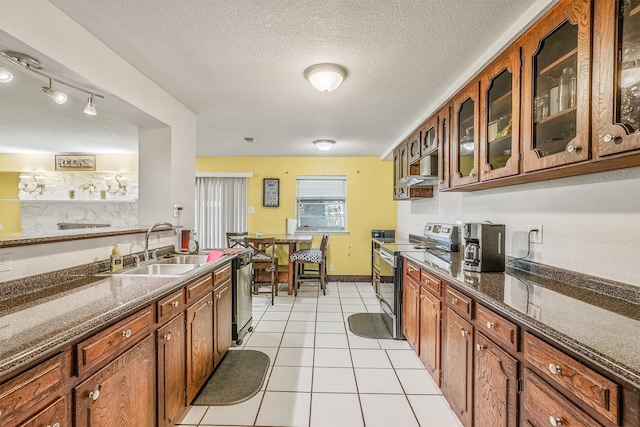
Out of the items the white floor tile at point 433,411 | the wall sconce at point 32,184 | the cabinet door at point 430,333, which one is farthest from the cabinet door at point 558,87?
the wall sconce at point 32,184

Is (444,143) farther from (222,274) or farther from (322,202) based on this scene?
(322,202)

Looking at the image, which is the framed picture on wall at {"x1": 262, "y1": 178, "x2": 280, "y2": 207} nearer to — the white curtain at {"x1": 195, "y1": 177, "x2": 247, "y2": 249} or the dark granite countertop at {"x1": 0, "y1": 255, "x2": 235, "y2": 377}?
the white curtain at {"x1": 195, "y1": 177, "x2": 247, "y2": 249}

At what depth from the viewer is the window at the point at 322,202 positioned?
5.52 m

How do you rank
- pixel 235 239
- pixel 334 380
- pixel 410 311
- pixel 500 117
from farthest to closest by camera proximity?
pixel 235 239 → pixel 410 311 → pixel 334 380 → pixel 500 117

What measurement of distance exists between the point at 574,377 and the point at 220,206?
17.3 ft

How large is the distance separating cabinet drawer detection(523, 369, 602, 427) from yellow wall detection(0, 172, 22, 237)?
7061mm

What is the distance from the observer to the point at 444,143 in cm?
262

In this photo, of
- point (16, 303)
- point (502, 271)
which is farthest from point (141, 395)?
point (502, 271)

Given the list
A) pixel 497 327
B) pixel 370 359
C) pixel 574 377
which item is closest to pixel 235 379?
pixel 370 359

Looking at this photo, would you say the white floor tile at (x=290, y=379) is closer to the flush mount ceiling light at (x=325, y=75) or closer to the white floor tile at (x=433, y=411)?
the white floor tile at (x=433, y=411)

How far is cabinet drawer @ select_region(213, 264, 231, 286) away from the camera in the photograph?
2.24 m

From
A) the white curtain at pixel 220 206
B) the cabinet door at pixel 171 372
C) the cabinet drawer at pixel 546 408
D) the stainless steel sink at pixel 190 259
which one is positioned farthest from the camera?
the white curtain at pixel 220 206

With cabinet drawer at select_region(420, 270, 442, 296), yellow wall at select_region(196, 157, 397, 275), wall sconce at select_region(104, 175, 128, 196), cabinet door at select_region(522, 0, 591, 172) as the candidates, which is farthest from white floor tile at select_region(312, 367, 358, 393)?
wall sconce at select_region(104, 175, 128, 196)

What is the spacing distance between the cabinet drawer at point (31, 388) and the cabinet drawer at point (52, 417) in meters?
0.03
